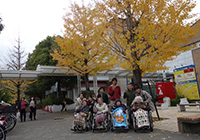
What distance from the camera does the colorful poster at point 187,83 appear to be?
43.5ft

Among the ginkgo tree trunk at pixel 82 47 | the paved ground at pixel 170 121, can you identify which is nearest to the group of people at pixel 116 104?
the paved ground at pixel 170 121

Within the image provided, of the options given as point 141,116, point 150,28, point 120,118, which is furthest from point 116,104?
point 150,28

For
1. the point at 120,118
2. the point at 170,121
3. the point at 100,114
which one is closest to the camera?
the point at 120,118

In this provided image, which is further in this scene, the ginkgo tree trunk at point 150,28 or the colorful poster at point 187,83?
the colorful poster at point 187,83

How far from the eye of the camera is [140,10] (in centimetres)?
689

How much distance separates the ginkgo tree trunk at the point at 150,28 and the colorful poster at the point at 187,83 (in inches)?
304

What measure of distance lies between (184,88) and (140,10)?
1024cm

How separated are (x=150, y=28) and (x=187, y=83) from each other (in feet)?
32.1

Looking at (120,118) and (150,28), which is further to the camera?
(150,28)

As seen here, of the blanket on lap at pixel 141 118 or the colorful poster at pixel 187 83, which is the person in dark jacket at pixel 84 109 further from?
the colorful poster at pixel 187 83

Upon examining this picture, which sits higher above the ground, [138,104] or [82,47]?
[82,47]

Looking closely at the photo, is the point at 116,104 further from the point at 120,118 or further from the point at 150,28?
the point at 150,28

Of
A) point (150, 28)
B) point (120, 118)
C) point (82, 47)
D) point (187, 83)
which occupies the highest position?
point (82, 47)

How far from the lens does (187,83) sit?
548 inches
